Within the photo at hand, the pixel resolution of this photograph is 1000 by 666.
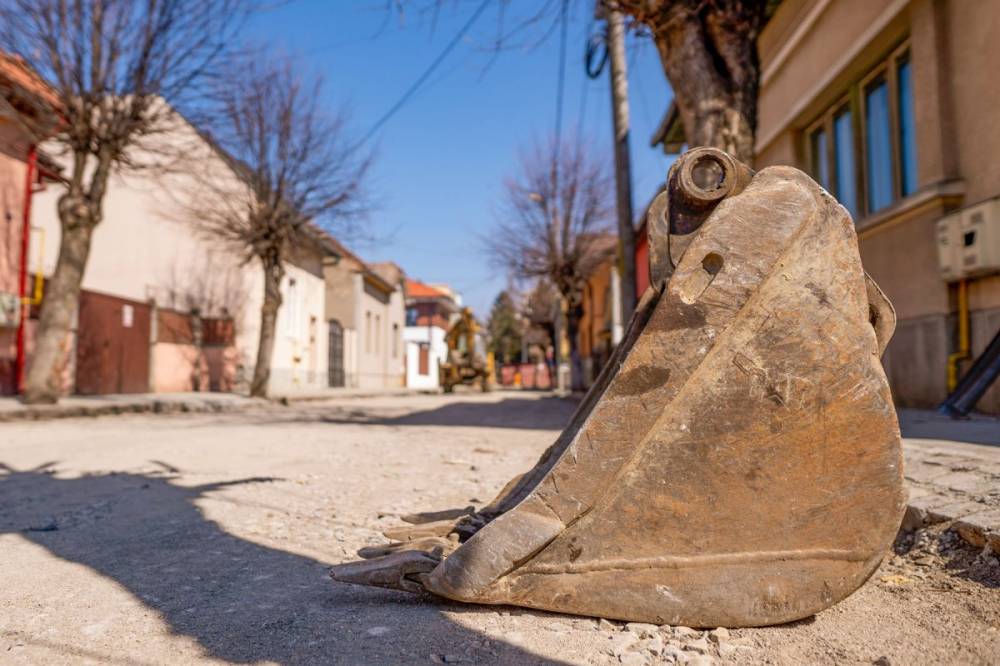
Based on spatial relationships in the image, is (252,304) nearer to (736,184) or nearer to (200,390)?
(200,390)

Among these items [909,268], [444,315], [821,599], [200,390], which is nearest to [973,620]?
[821,599]

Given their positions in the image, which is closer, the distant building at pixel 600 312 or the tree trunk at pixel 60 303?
the tree trunk at pixel 60 303

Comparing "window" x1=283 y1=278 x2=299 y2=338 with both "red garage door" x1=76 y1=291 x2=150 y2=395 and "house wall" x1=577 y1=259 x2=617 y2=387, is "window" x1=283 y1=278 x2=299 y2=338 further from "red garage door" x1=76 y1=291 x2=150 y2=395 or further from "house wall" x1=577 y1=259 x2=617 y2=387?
"house wall" x1=577 y1=259 x2=617 y2=387

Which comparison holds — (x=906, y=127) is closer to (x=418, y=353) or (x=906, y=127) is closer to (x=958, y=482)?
(x=958, y=482)

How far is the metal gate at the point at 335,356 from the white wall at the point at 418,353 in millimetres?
6950

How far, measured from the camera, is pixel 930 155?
6402 millimetres

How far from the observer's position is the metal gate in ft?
91.7

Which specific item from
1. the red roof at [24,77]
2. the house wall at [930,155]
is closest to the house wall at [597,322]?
the house wall at [930,155]

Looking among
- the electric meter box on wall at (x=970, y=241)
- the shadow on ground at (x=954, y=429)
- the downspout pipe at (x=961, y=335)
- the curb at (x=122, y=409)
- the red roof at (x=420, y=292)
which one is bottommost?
the curb at (x=122, y=409)

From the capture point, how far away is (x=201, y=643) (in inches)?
71.8

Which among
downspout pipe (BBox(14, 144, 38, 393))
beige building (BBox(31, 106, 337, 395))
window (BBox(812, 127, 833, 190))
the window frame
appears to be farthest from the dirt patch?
beige building (BBox(31, 106, 337, 395))

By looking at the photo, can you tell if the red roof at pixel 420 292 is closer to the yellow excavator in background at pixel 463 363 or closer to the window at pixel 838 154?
the yellow excavator in background at pixel 463 363

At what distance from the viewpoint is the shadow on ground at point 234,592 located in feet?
5.79

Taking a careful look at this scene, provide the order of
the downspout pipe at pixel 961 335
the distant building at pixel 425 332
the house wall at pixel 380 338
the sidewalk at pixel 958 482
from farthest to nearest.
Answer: the distant building at pixel 425 332, the house wall at pixel 380 338, the downspout pipe at pixel 961 335, the sidewalk at pixel 958 482
